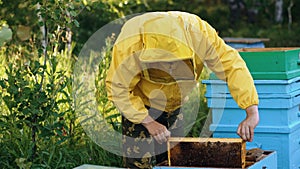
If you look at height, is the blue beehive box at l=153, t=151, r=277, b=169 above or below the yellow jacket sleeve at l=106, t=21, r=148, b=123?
below

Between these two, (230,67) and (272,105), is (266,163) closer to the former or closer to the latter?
(230,67)

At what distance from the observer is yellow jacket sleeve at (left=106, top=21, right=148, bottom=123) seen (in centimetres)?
288

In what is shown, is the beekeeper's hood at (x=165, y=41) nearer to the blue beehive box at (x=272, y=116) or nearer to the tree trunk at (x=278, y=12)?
the blue beehive box at (x=272, y=116)

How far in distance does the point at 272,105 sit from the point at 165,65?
1.04 meters

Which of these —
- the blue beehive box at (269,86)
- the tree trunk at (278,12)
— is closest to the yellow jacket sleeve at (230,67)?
the blue beehive box at (269,86)

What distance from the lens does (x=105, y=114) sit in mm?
4406

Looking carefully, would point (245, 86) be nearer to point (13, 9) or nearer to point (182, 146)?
point (182, 146)

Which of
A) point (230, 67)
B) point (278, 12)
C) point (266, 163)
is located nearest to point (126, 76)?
point (230, 67)

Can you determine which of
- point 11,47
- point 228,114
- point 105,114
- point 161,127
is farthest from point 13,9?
point 161,127

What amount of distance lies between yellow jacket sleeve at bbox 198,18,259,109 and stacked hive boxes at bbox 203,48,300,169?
0.70 m

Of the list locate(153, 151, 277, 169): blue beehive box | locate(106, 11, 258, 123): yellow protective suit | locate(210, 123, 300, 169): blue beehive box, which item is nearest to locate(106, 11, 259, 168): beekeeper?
locate(106, 11, 258, 123): yellow protective suit

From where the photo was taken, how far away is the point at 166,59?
2.77 m

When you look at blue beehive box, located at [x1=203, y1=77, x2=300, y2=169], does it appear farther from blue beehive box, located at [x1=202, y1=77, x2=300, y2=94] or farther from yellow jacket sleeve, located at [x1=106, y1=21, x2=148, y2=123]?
yellow jacket sleeve, located at [x1=106, y1=21, x2=148, y2=123]

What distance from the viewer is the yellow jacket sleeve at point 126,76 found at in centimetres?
288
